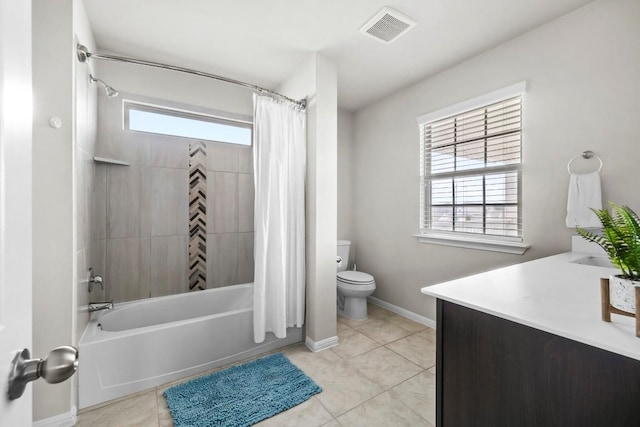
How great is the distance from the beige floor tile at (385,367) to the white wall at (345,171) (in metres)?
1.63

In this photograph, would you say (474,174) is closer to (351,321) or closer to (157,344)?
(351,321)

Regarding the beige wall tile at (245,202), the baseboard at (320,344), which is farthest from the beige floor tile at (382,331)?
the beige wall tile at (245,202)

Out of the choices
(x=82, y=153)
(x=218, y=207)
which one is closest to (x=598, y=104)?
(x=218, y=207)

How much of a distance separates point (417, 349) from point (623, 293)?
1.76m

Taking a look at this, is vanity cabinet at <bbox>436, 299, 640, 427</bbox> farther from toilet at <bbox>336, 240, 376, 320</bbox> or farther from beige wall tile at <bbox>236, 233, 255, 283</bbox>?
beige wall tile at <bbox>236, 233, 255, 283</bbox>

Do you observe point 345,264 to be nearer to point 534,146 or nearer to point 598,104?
point 534,146

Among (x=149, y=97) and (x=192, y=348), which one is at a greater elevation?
(x=149, y=97)

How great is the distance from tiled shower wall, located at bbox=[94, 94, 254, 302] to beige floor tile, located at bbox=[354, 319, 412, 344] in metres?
1.33

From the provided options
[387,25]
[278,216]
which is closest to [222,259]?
[278,216]

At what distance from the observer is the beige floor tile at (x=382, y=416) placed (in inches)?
58.2

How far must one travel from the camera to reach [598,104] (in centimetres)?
170

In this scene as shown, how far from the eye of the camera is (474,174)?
7.84ft

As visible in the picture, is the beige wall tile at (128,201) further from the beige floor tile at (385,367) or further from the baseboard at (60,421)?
the beige floor tile at (385,367)

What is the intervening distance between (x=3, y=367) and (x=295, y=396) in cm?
161
